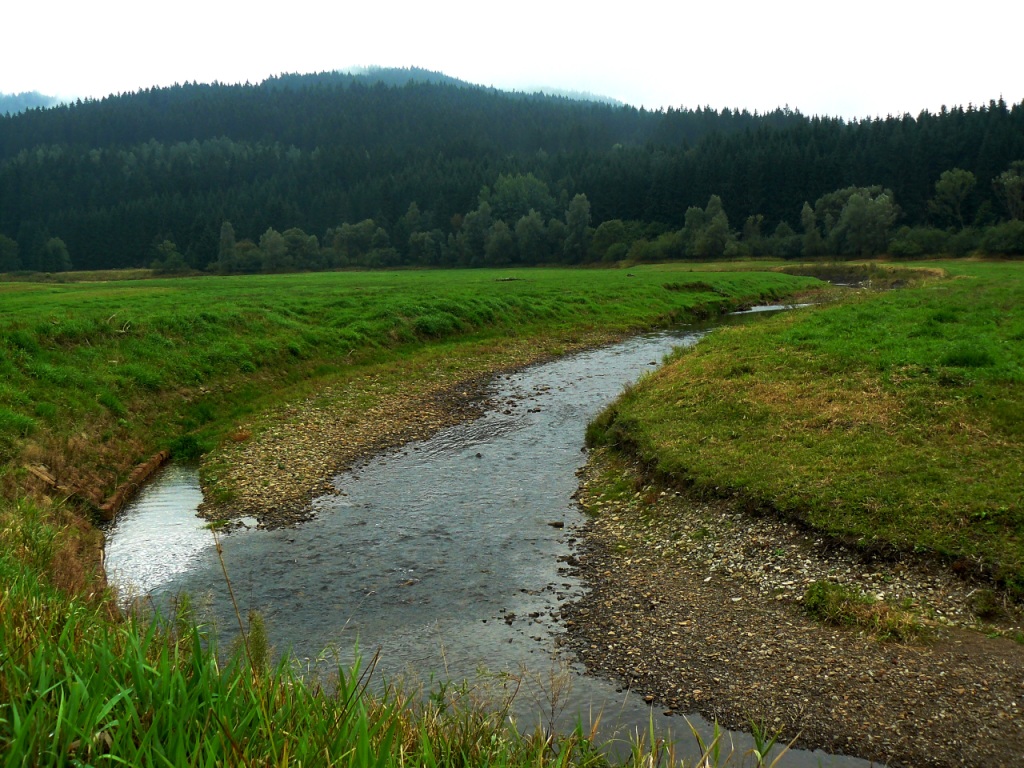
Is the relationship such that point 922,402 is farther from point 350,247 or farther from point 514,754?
point 350,247

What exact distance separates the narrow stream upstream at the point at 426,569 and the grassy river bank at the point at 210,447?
87cm

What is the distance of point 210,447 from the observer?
24172 mm

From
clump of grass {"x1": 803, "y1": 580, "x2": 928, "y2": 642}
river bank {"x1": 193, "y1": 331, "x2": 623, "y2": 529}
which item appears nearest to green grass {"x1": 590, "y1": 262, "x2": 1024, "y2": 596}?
clump of grass {"x1": 803, "y1": 580, "x2": 928, "y2": 642}

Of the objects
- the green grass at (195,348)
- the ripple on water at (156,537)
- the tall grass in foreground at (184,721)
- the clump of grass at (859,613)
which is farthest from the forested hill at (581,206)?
the tall grass in foreground at (184,721)

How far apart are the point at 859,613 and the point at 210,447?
19841 mm

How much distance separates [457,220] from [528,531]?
532 feet

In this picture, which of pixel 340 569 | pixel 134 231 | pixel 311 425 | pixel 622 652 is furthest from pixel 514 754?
pixel 134 231

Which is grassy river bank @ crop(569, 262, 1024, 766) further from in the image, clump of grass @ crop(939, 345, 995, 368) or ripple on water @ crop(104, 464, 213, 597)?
ripple on water @ crop(104, 464, 213, 597)

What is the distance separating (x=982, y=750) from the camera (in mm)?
8320

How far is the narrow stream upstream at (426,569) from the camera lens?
10.5 meters

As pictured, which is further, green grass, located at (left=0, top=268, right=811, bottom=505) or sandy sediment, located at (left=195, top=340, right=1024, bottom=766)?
green grass, located at (left=0, top=268, right=811, bottom=505)

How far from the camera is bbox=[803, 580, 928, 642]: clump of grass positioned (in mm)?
10664

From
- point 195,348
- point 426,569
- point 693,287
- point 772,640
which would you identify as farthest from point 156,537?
point 693,287

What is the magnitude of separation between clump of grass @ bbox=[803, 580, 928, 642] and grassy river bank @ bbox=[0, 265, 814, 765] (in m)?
4.08
